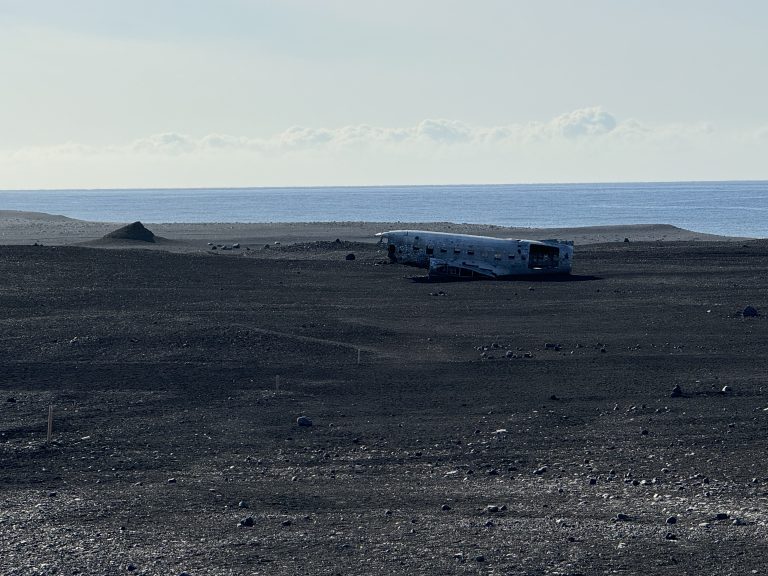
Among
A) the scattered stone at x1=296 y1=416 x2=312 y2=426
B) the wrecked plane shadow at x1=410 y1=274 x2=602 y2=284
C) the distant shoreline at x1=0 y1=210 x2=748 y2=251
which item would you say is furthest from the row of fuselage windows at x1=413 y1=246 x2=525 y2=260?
the scattered stone at x1=296 y1=416 x2=312 y2=426

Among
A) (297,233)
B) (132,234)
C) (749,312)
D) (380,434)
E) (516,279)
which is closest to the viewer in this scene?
(380,434)

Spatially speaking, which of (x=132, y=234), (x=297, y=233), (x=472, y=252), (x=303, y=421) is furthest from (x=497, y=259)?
(x=297, y=233)

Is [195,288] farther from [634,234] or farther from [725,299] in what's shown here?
[634,234]

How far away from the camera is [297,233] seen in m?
98.6

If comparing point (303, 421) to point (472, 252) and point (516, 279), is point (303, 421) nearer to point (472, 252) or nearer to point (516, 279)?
point (516, 279)

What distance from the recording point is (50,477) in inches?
667

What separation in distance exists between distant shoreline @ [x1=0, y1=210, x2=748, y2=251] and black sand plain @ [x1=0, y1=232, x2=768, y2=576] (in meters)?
41.8

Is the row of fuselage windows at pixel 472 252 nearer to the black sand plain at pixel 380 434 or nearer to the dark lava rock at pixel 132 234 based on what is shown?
the black sand plain at pixel 380 434

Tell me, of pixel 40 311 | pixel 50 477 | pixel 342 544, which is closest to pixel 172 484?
pixel 50 477

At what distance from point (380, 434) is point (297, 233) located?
7917cm

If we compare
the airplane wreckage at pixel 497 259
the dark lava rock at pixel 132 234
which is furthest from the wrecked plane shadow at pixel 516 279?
the dark lava rock at pixel 132 234

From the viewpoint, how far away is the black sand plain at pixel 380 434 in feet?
43.0

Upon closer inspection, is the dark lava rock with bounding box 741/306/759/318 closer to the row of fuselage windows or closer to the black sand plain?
the black sand plain

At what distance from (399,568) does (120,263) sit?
4028cm
